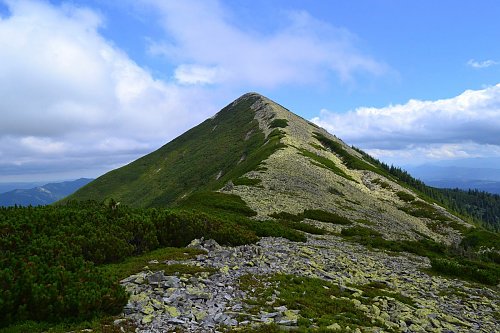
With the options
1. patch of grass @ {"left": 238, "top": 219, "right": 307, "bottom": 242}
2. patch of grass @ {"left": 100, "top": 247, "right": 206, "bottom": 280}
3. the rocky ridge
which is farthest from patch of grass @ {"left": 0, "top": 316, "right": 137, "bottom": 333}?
the rocky ridge

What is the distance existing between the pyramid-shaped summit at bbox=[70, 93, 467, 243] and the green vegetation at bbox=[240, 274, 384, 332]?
83.6 ft

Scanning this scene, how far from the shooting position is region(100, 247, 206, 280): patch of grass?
1762 cm

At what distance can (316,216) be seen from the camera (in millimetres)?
49062

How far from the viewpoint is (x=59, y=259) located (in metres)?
15.7

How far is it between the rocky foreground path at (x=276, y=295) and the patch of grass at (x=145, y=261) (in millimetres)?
825

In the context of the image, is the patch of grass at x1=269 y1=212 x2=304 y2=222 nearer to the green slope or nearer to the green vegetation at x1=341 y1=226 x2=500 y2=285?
the green vegetation at x1=341 y1=226 x2=500 y2=285

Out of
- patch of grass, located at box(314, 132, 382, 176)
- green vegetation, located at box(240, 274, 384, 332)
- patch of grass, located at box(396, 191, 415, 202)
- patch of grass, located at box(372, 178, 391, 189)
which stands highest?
patch of grass, located at box(314, 132, 382, 176)

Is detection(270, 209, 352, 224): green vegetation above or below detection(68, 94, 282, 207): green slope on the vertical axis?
below

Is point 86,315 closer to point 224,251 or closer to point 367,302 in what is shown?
point 224,251

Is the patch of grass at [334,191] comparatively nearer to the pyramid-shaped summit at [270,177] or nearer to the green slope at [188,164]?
the pyramid-shaped summit at [270,177]

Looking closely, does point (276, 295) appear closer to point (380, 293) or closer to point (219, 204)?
point (380, 293)

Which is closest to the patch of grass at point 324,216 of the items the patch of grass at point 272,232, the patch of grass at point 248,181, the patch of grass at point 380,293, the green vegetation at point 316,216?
the green vegetation at point 316,216

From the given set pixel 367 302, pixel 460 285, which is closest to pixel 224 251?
pixel 367 302

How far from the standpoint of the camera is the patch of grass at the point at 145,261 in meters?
17.6
